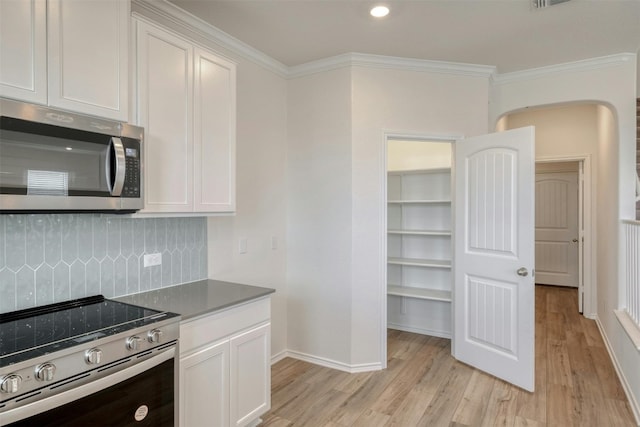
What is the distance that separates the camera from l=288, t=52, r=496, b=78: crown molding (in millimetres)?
3230

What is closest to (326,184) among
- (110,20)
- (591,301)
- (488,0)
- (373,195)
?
(373,195)

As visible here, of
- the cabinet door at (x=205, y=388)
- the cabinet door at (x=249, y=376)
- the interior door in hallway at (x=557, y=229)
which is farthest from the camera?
the interior door in hallway at (x=557, y=229)

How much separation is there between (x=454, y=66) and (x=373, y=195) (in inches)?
55.5

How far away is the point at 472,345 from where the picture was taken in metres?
3.30

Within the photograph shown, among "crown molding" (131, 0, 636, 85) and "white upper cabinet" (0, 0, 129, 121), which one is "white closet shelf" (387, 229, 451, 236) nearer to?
"crown molding" (131, 0, 636, 85)

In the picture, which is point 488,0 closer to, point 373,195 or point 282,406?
point 373,195

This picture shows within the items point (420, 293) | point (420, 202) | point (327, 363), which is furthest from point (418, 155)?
point (327, 363)

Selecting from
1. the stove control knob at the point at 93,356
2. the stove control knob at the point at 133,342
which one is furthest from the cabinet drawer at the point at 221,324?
the stove control knob at the point at 93,356

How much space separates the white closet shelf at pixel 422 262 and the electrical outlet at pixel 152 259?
8.29 ft

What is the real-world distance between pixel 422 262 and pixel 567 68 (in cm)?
232

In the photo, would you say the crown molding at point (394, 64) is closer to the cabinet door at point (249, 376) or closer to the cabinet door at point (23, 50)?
the cabinet door at point (23, 50)

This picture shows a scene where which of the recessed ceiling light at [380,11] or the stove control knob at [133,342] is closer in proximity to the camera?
the stove control knob at [133,342]

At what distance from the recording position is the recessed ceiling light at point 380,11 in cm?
244

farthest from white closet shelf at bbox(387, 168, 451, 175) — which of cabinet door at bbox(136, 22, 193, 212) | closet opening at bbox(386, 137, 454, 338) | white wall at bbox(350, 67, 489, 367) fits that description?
cabinet door at bbox(136, 22, 193, 212)
